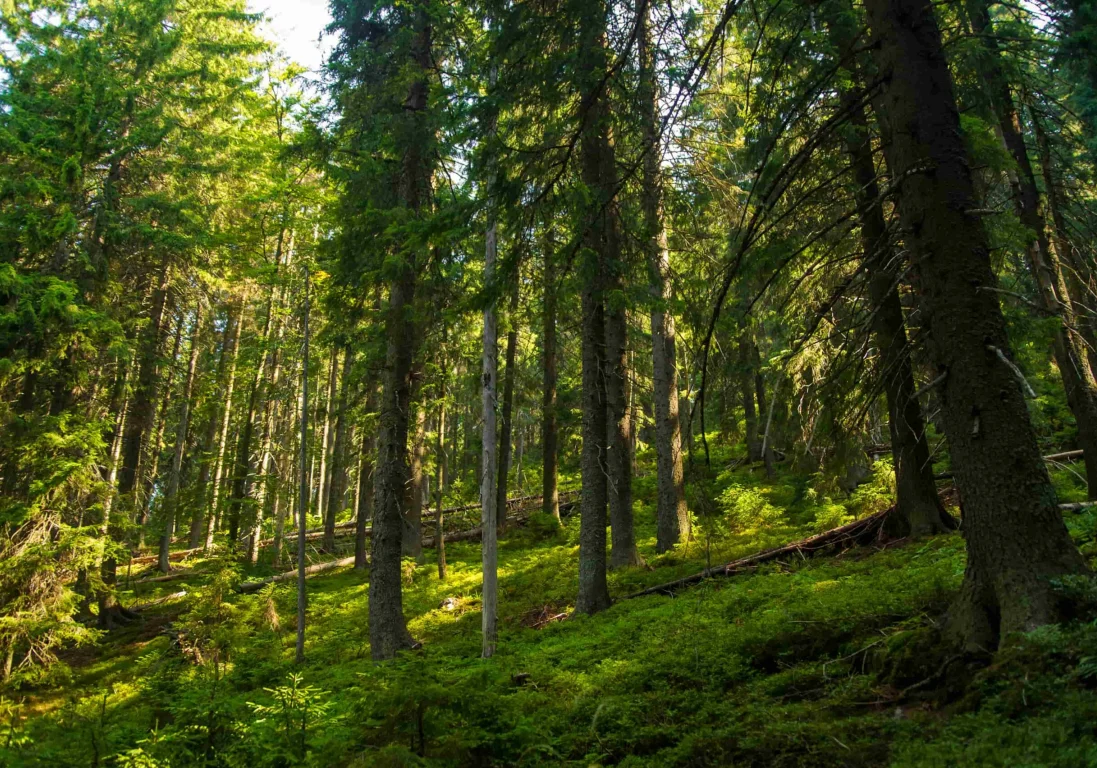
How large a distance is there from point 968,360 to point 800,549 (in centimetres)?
709

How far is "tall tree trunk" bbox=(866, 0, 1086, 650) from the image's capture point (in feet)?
10.3

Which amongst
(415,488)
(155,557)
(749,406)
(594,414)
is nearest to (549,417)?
(415,488)

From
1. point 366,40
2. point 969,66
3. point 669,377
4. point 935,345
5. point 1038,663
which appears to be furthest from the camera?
point 669,377

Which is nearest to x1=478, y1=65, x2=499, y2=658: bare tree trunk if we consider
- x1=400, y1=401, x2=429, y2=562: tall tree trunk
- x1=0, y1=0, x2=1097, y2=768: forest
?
x1=0, y1=0, x2=1097, y2=768: forest

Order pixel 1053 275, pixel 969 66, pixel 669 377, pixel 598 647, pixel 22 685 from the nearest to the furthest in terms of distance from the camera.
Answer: pixel 598 647, pixel 969 66, pixel 1053 275, pixel 22 685, pixel 669 377

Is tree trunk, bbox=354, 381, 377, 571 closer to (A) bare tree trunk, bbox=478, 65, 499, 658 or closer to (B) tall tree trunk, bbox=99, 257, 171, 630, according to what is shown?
(B) tall tree trunk, bbox=99, 257, 171, 630

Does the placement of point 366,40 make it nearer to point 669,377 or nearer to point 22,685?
point 669,377

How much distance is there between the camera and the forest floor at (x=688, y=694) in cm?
284

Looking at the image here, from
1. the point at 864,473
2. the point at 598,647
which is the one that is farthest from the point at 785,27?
the point at 864,473

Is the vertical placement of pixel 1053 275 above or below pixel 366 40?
below

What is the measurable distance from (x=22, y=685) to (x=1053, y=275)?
1949 centimetres

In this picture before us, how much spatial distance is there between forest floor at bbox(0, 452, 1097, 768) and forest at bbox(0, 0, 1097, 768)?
36 millimetres

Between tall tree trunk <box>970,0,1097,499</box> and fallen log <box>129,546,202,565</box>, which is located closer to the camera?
tall tree trunk <box>970,0,1097,499</box>

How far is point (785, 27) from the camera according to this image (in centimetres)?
761
